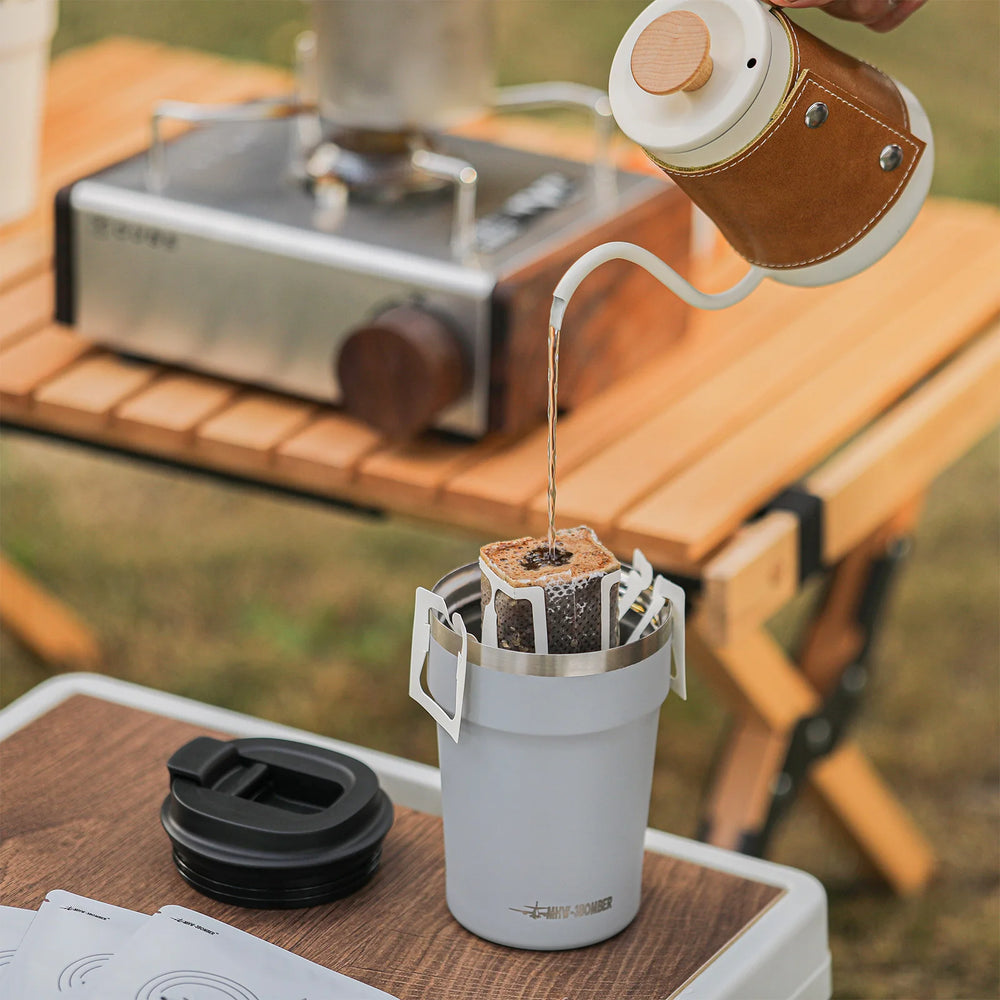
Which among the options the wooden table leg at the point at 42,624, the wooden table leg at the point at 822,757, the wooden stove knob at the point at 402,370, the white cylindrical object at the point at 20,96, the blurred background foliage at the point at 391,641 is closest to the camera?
the wooden stove knob at the point at 402,370

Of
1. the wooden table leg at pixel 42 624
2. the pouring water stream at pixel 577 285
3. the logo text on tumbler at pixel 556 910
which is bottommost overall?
the wooden table leg at pixel 42 624

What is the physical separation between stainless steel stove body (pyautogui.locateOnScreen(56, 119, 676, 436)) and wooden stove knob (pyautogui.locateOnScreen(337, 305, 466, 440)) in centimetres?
2

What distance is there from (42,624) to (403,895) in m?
1.48

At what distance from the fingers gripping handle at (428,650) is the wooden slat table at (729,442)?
490 millimetres

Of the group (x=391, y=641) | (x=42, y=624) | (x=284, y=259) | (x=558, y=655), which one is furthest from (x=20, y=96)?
(x=558, y=655)

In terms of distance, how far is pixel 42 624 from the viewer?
2.28 metres

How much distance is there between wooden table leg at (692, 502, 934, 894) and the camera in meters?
1.60

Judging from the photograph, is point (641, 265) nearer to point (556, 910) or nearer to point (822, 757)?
point (556, 910)

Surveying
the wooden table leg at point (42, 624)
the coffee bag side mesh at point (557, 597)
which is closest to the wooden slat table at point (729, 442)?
the coffee bag side mesh at point (557, 597)

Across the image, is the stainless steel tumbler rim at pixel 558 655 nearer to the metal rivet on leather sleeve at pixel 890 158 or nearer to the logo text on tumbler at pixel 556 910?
the logo text on tumbler at pixel 556 910

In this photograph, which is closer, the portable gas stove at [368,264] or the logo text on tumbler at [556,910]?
the logo text on tumbler at [556,910]

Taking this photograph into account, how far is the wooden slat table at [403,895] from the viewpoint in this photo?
2.84 ft

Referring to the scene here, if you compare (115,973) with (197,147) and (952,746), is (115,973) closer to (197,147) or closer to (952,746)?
(197,147)

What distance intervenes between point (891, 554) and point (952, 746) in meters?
0.48
